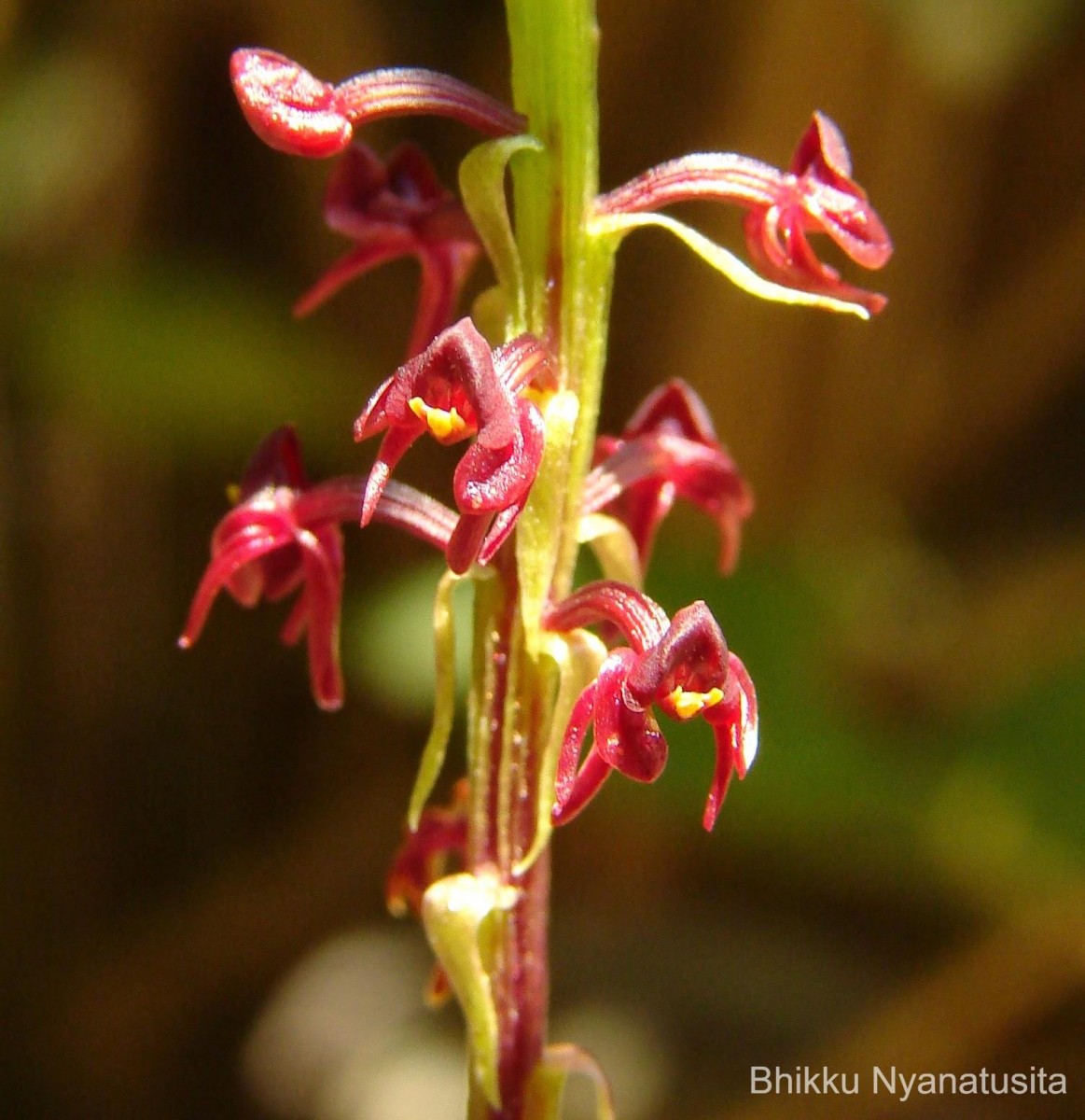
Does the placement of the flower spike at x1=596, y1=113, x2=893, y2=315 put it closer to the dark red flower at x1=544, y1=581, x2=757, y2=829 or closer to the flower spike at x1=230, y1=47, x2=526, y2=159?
the flower spike at x1=230, y1=47, x2=526, y2=159

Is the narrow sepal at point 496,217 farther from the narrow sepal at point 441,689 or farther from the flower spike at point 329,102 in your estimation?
the narrow sepal at point 441,689

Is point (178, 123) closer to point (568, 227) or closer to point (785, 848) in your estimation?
point (785, 848)

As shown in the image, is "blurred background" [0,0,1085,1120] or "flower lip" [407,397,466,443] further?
"blurred background" [0,0,1085,1120]

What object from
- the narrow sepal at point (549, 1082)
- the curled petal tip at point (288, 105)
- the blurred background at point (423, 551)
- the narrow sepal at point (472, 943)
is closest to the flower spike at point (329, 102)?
the curled petal tip at point (288, 105)

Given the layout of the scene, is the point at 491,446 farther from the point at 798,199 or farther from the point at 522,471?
the point at 798,199

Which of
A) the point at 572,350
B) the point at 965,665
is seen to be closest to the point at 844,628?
the point at 965,665

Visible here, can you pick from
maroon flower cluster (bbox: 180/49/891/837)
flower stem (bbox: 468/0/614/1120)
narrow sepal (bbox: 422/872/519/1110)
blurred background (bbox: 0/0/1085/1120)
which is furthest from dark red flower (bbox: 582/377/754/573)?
blurred background (bbox: 0/0/1085/1120)

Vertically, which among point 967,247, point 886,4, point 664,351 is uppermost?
point 886,4
